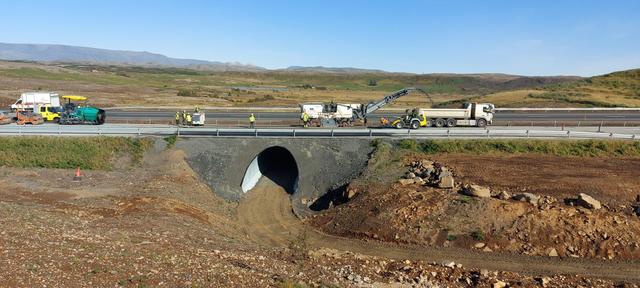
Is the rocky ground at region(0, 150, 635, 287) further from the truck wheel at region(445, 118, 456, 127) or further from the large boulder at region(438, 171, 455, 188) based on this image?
the truck wheel at region(445, 118, 456, 127)

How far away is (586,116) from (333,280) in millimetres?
52352

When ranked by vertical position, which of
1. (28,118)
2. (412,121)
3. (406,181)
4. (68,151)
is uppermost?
(412,121)

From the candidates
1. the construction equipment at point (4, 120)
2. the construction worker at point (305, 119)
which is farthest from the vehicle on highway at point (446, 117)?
the construction equipment at point (4, 120)

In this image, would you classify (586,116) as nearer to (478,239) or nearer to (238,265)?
(478,239)

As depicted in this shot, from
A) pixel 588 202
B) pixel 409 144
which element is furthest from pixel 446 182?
pixel 588 202

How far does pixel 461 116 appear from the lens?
4669 centimetres

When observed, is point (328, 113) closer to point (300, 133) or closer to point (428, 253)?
point (300, 133)

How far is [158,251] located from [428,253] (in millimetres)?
13667

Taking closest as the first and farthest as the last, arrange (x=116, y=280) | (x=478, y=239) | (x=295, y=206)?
(x=116, y=280) < (x=478, y=239) < (x=295, y=206)

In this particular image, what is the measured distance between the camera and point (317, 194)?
33562mm

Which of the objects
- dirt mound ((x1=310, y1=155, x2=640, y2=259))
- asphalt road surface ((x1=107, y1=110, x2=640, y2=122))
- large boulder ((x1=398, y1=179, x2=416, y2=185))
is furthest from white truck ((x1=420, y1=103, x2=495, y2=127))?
large boulder ((x1=398, y1=179, x2=416, y2=185))

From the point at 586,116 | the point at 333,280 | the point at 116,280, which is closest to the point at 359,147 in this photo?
the point at 333,280

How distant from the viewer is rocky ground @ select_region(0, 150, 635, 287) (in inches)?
612

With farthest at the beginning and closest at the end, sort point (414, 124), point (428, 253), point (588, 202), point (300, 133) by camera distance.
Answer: point (414, 124)
point (300, 133)
point (588, 202)
point (428, 253)
